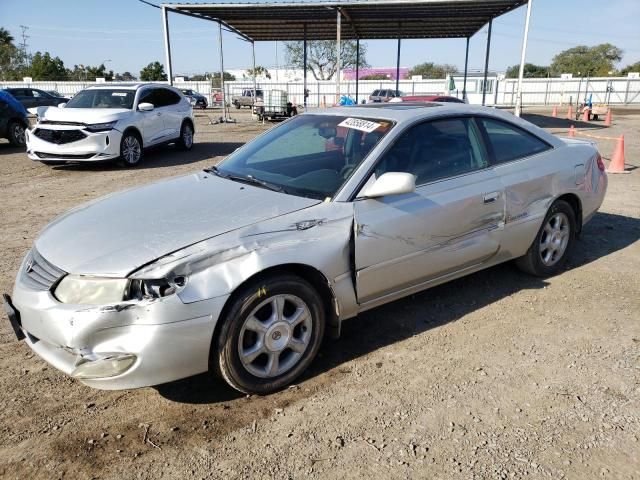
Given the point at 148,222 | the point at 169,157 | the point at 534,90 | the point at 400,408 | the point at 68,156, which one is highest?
the point at 534,90

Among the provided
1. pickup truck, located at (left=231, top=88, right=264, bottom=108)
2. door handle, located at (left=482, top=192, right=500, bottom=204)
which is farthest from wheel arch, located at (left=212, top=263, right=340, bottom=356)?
pickup truck, located at (left=231, top=88, right=264, bottom=108)

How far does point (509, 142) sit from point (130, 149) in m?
8.76

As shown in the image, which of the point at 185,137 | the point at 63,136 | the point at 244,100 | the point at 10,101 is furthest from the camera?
the point at 244,100

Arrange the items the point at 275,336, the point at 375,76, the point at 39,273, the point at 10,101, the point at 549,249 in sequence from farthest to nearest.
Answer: the point at 375,76 → the point at 10,101 → the point at 549,249 → the point at 275,336 → the point at 39,273

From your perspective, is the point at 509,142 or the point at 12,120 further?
the point at 12,120

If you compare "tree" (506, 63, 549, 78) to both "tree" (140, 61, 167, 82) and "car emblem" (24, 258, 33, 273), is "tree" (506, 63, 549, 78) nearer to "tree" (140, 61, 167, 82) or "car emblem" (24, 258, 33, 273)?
"tree" (140, 61, 167, 82)

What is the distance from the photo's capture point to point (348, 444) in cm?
257

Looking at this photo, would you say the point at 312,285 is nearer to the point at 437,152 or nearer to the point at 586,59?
the point at 437,152

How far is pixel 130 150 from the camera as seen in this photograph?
11.0 meters

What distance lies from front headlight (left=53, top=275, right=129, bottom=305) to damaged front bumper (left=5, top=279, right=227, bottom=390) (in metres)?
0.04

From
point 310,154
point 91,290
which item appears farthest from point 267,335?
point 310,154

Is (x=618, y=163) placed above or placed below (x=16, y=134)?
below

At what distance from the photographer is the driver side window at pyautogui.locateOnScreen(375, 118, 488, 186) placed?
353 cm

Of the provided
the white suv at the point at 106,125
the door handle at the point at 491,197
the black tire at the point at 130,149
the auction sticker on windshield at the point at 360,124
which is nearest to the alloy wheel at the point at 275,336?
the auction sticker on windshield at the point at 360,124
